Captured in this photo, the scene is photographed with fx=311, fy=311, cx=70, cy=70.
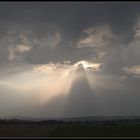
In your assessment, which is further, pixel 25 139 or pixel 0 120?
pixel 0 120

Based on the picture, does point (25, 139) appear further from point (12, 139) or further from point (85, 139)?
point (85, 139)

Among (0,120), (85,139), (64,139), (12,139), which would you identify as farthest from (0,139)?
(0,120)

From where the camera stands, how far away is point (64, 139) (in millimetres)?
8070

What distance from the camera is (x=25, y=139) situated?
7.89 m

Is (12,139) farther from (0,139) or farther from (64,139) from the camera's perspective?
(64,139)

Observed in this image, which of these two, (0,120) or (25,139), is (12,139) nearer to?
(25,139)

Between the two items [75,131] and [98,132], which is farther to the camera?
[75,131]

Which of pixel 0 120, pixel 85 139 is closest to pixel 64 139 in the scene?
pixel 85 139

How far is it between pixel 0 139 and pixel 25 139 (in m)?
0.65

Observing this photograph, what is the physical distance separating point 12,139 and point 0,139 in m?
0.30

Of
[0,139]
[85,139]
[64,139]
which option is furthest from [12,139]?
[85,139]

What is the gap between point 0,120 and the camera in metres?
55.6

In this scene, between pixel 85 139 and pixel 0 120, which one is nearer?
pixel 85 139

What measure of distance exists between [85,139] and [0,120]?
50039 millimetres
